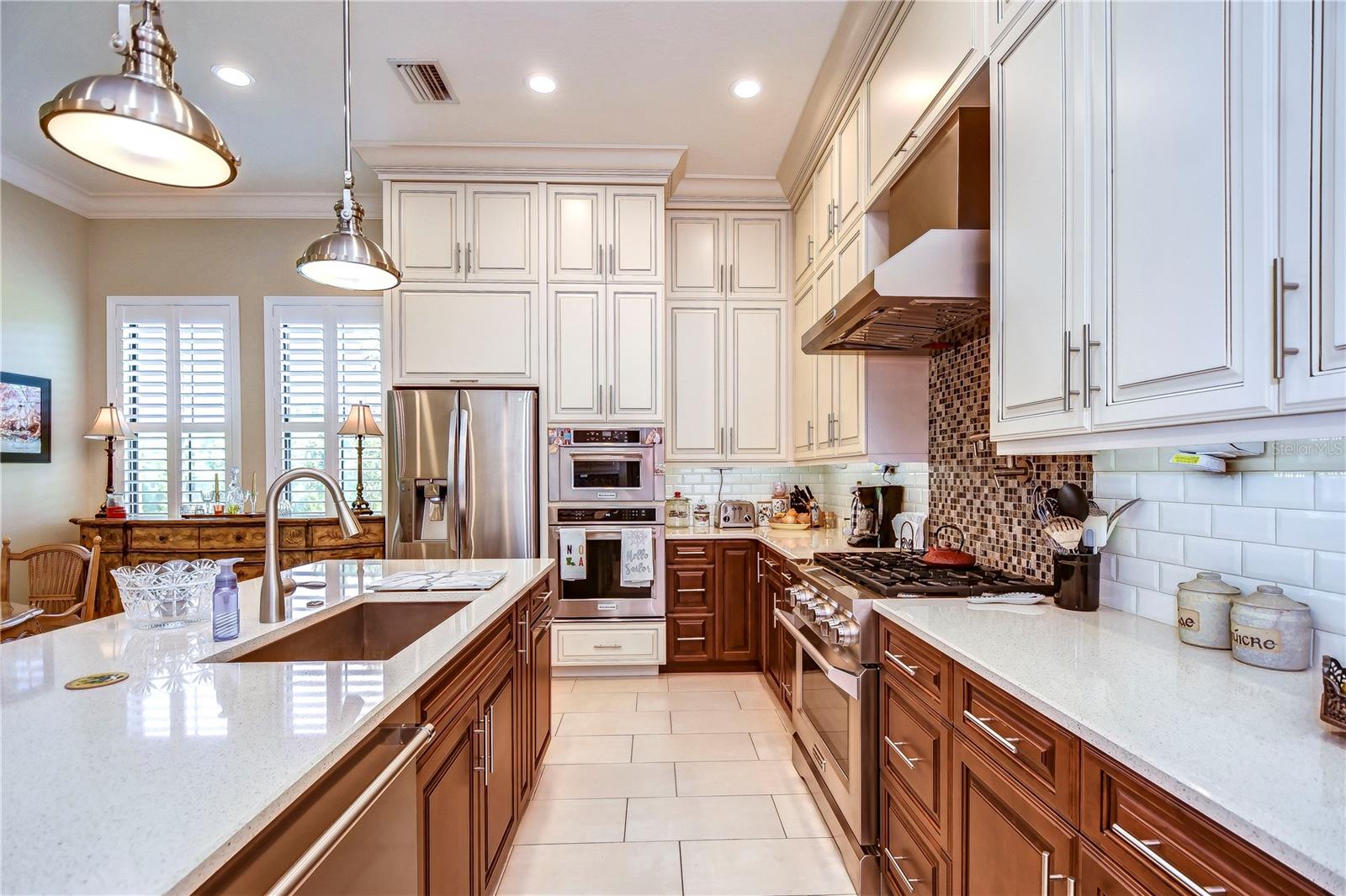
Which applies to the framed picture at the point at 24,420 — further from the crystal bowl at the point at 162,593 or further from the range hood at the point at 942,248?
the range hood at the point at 942,248

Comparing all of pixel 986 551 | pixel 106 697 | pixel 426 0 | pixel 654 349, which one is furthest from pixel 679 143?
pixel 106 697

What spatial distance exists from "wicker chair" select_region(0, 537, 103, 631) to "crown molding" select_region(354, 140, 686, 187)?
2494 mm

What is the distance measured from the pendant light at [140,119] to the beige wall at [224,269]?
3316 mm

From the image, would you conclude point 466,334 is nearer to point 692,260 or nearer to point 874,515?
point 692,260

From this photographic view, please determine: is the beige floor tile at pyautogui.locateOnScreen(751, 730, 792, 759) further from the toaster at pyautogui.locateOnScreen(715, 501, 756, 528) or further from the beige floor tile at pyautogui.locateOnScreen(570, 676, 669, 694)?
the toaster at pyautogui.locateOnScreen(715, 501, 756, 528)

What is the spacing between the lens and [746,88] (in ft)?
9.73

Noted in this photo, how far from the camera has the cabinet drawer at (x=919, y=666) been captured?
1.40m

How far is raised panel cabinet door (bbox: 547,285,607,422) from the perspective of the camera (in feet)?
12.0

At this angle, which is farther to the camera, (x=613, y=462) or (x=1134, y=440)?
(x=613, y=462)

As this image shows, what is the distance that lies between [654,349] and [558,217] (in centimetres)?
100

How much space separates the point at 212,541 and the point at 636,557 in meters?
2.66

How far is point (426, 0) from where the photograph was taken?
2406 mm

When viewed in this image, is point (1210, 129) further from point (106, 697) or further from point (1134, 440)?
point (106, 697)

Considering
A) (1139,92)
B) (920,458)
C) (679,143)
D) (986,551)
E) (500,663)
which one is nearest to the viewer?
(1139,92)
